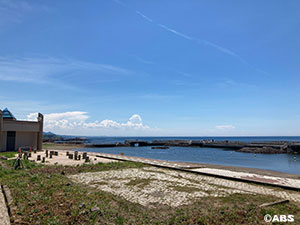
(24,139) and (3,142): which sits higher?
(24,139)

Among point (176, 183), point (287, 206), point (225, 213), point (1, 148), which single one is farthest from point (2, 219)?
point (1, 148)

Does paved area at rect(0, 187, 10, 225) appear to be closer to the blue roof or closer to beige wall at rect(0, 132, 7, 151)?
beige wall at rect(0, 132, 7, 151)

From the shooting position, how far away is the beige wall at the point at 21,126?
29.0m

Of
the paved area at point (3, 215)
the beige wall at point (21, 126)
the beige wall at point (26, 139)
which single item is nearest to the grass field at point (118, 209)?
the paved area at point (3, 215)

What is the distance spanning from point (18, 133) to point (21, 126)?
160 centimetres

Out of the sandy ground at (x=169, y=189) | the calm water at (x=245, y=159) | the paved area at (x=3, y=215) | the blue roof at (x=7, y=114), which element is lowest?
the calm water at (x=245, y=159)

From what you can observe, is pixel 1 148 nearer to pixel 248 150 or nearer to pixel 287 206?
pixel 287 206

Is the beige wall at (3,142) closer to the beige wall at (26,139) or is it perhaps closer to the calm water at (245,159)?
the beige wall at (26,139)

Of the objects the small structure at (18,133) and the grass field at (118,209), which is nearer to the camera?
the grass field at (118,209)

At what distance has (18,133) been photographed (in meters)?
31.6

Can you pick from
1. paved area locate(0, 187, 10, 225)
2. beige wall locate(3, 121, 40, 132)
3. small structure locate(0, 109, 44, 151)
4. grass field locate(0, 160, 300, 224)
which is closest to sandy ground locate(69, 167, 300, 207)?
grass field locate(0, 160, 300, 224)

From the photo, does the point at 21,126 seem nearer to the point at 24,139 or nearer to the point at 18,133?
the point at 18,133

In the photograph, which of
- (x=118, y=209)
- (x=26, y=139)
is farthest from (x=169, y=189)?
(x=26, y=139)

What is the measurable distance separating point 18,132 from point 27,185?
983 inches
